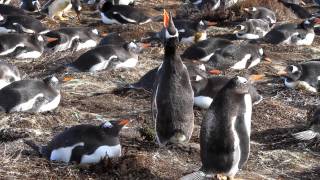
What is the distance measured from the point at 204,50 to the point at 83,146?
4848mm

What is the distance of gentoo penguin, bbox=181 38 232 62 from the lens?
1106cm

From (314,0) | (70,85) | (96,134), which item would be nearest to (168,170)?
(96,134)

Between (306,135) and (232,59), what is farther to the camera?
(232,59)

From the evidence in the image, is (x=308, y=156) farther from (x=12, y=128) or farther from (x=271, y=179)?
(x=12, y=128)

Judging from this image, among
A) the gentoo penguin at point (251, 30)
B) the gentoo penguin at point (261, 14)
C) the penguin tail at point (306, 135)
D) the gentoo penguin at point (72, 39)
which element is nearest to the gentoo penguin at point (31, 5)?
the gentoo penguin at point (72, 39)

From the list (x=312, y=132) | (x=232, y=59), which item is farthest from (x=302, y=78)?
(x=312, y=132)

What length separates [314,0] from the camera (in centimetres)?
1916

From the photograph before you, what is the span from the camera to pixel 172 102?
7.20 m

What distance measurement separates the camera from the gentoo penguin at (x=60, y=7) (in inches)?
612

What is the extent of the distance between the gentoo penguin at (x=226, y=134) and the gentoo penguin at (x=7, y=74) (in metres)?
4.13

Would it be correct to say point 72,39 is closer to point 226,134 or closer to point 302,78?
point 302,78

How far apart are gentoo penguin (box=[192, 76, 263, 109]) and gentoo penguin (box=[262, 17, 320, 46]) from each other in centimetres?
405

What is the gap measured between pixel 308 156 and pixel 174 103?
1.50 m

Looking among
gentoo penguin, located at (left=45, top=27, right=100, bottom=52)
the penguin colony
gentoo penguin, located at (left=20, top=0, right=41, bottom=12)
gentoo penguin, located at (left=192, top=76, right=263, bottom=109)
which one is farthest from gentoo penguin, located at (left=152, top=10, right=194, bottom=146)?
gentoo penguin, located at (left=20, top=0, right=41, bottom=12)
